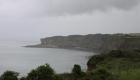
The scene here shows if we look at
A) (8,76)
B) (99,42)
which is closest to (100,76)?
(8,76)

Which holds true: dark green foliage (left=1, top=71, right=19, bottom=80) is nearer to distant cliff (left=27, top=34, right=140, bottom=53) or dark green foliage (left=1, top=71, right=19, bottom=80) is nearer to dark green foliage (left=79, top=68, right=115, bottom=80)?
dark green foliage (left=79, top=68, right=115, bottom=80)

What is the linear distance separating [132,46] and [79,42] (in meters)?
78.2

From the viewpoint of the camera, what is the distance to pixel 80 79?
3122 cm

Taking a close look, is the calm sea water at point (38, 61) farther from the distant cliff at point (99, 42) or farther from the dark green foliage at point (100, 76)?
the dark green foliage at point (100, 76)

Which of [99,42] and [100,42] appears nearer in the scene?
[100,42]

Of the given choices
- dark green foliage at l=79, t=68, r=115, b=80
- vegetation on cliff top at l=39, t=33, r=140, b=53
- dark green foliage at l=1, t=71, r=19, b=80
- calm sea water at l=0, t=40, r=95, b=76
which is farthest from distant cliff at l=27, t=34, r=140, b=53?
dark green foliage at l=1, t=71, r=19, b=80

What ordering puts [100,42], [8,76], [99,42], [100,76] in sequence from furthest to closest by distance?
[99,42] → [100,42] → [8,76] → [100,76]

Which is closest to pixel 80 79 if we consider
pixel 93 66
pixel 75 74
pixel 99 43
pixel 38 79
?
pixel 75 74

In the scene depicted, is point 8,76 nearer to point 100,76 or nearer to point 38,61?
point 100,76

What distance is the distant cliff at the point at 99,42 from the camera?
11075 cm

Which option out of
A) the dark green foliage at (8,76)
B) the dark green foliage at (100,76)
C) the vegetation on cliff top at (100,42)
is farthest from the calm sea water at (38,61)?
the dark green foliage at (100,76)

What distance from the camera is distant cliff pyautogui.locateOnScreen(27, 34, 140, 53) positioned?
111 metres

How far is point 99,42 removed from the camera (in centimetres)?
15888

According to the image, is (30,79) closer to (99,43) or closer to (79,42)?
(99,43)
